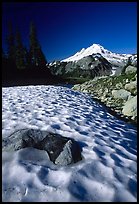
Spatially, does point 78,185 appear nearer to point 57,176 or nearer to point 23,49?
point 57,176

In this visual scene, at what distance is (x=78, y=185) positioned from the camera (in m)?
4.09

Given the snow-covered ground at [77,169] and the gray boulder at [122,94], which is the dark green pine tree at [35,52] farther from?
the snow-covered ground at [77,169]

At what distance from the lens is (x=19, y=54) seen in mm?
59594

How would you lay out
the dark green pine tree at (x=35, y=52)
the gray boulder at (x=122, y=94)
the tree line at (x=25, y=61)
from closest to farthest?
the gray boulder at (x=122, y=94) → the tree line at (x=25, y=61) → the dark green pine tree at (x=35, y=52)

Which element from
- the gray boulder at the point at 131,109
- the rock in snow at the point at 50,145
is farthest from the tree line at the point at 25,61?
the rock in snow at the point at 50,145

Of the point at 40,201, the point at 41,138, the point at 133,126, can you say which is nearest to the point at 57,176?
the point at 40,201

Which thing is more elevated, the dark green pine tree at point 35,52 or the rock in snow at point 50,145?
the dark green pine tree at point 35,52

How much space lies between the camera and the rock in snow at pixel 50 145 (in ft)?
16.1

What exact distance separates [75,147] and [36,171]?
47.1 inches

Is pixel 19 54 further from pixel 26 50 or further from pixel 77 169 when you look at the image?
pixel 77 169

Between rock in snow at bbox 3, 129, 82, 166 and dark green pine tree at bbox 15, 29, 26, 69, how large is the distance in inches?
2146

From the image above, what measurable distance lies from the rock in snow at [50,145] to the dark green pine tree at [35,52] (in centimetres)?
6072

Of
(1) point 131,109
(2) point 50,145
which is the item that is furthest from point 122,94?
(2) point 50,145

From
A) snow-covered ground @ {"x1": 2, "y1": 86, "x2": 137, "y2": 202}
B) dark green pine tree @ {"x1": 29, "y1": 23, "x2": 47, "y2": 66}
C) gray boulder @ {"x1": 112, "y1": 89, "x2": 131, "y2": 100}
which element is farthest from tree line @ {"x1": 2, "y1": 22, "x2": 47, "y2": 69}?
snow-covered ground @ {"x1": 2, "y1": 86, "x2": 137, "y2": 202}
